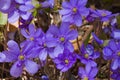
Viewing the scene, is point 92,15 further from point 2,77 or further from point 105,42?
point 2,77

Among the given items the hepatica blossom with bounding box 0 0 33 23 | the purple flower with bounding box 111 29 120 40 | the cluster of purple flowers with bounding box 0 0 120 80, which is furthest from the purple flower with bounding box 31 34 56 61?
the purple flower with bounding box 111 29 120 40

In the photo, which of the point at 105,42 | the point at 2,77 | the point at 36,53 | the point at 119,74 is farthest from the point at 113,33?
the point at 2,77

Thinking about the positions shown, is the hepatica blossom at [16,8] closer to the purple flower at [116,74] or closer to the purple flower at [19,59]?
the purple flower at [19,59]

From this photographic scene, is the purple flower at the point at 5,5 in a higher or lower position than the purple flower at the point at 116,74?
higher

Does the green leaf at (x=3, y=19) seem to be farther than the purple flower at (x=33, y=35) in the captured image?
Yes

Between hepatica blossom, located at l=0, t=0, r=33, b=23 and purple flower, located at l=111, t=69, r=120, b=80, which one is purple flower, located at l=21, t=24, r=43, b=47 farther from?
purple flower, located at l=111, t=69, r=120, b=80

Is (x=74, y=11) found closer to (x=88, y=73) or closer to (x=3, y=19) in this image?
(x=88, y=73)

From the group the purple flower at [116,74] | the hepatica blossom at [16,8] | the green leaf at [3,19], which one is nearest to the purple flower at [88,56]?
the purple flower at [116,74]
